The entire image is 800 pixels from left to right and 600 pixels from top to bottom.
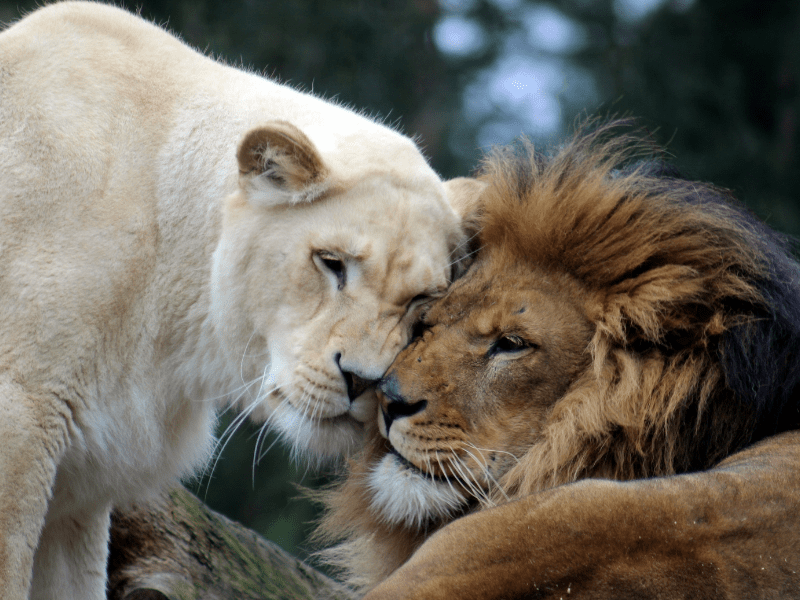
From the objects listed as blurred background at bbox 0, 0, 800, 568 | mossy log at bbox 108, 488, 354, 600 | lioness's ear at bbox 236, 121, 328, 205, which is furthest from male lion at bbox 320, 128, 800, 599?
blurred background at bbox 0, 0, 800, 568

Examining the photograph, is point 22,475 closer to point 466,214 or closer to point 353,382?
point 353,382

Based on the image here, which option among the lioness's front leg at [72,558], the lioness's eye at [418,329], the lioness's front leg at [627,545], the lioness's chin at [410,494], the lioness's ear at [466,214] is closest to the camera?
the lioness's front leg at [627,545]

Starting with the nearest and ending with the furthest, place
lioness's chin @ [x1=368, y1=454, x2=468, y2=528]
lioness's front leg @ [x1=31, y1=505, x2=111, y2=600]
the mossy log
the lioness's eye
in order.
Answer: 1. lioness's chin @ [x1=368, y1=454, x2=468, y2=528]
2. the lioness's eye
3. lioness's front leg @ [x1=31, y1=505, x2=111, y2=600]
4. the mossy log

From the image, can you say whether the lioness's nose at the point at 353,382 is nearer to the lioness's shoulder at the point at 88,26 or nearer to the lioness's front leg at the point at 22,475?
the lioness's front leg at the point at 22,475

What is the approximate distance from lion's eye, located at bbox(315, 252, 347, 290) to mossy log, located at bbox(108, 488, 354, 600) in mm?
1104

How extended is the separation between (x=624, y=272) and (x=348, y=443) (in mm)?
792

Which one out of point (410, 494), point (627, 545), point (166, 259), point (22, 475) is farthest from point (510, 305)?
point (22, 475)

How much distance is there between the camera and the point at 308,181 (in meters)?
2.25

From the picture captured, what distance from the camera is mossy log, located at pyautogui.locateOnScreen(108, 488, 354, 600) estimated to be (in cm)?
295

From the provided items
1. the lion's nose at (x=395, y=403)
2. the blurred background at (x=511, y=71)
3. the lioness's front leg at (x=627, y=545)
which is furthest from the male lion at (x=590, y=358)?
the blurred background at (x=511, y=71)

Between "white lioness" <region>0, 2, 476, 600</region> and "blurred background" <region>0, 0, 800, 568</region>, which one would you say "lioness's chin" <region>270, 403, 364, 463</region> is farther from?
"blurred background" <region>0, 0, 800, 568</region>

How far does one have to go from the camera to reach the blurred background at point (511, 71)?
7.92 metres

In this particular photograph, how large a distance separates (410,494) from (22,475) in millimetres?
879

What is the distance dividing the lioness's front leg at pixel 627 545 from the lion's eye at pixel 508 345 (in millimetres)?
496
